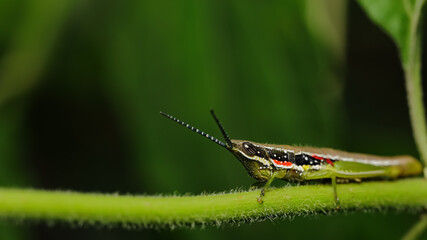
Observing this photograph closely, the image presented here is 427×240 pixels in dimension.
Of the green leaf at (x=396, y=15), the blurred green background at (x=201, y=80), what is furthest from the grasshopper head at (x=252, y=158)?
the blurred green background at (x=201, y=80)

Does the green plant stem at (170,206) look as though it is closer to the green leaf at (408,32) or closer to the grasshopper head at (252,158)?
the grasshopper head at (252,158)

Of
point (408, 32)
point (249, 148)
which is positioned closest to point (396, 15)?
point (408, 32)

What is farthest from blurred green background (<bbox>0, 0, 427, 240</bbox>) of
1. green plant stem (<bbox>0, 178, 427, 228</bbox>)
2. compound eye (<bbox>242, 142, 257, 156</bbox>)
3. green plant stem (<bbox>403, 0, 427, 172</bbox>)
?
green plant stem (<bbox>0, 178, 427, 228</bbox>)

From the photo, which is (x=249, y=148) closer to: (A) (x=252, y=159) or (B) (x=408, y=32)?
(A) (x=252, y=159)

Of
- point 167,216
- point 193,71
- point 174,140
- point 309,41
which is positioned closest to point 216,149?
point 174,140

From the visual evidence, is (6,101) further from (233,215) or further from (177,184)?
(233,215)
